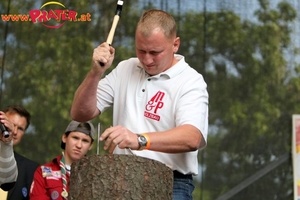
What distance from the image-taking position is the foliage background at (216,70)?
18.3ft

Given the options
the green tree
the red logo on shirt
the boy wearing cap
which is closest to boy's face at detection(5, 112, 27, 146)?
the boy wearing cap

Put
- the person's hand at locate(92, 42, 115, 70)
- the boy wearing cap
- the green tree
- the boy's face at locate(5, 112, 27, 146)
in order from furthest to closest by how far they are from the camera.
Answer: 1. the green tree
2. the boy's face at locate(5, 112, 27, 146)
3. the boy wearing cap
4. the person's hand at locate(92, 42, 115, 70)

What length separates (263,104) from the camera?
221 inches

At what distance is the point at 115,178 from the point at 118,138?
0.15 meters

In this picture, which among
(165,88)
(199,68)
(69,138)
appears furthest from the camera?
(199,68)

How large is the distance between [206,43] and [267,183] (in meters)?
1.14

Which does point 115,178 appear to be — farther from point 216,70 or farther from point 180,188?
point 216,70

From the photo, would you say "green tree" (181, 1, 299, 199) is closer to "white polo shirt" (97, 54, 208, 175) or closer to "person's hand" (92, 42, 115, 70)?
"white polo shirt" (97, 54, 208, 175)

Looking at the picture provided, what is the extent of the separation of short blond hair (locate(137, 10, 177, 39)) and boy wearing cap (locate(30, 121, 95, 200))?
137 centimetres

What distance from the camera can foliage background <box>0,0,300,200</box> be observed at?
5.59 meters

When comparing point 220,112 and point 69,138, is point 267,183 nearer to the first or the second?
point 220,112

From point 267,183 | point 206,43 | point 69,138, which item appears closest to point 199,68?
point 206,43

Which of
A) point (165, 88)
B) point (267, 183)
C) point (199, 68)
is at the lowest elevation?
point (267, 183)

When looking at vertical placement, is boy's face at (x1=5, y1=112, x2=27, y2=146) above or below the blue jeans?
above
